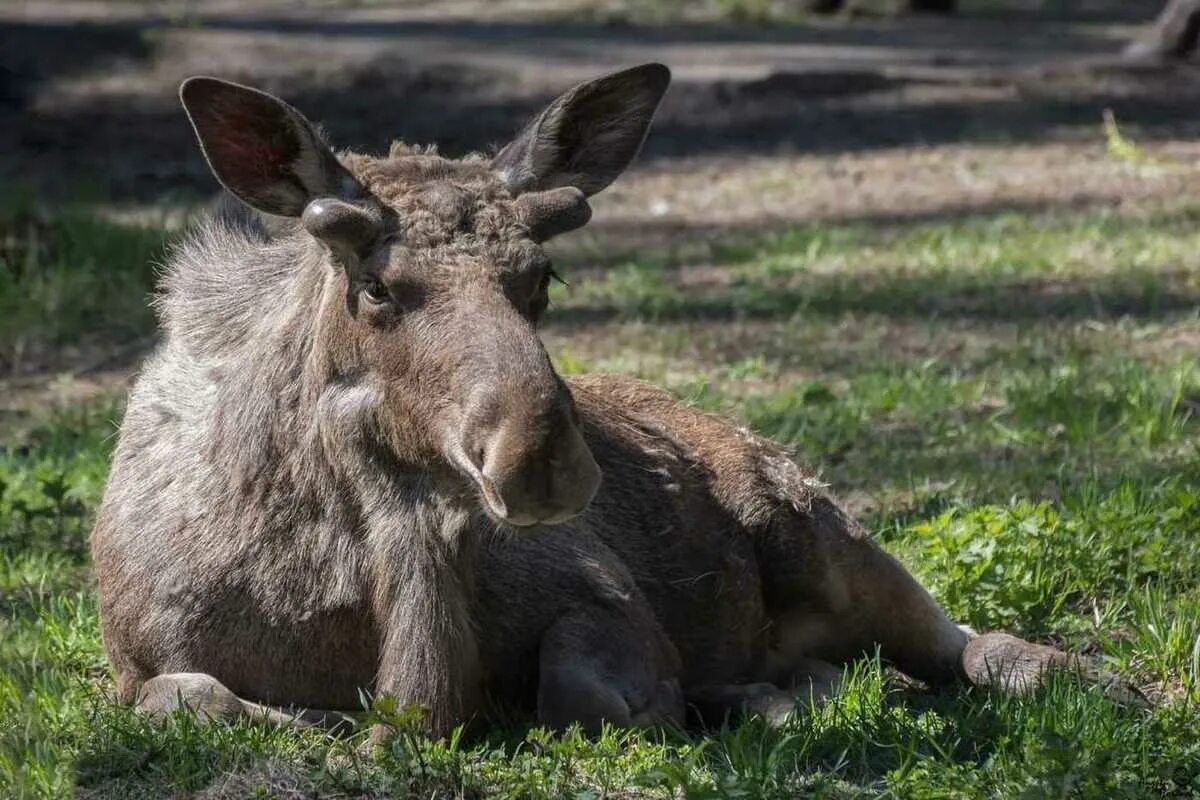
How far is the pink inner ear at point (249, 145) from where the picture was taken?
521 cm

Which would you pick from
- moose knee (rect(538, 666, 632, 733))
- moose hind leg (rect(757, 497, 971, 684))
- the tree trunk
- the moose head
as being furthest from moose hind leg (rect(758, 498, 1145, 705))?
the tree trunk

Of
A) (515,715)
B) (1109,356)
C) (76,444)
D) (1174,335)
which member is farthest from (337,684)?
(1174,335)

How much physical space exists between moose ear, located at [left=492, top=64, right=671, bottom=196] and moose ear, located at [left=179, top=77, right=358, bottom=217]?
1.71 feet

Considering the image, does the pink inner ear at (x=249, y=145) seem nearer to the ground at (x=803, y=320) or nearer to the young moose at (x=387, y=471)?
the young moose at (x=387, y=471)

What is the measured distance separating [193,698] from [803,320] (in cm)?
588

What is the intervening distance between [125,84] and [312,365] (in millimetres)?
13033

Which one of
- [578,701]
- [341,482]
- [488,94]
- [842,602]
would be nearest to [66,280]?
[842,602]

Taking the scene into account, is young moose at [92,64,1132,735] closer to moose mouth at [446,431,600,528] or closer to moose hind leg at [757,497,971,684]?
moose mouth at [446,431,600,528]

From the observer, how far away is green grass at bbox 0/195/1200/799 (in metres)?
4.95

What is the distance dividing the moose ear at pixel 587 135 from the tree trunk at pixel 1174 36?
40.0ft

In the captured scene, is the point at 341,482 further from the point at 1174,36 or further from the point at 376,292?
the point at 1174,36

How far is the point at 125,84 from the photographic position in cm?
1755

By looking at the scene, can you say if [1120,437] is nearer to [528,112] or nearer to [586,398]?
[586,398]

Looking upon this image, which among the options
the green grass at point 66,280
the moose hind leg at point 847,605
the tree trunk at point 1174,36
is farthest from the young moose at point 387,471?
the tree trunk at point 1174,36
